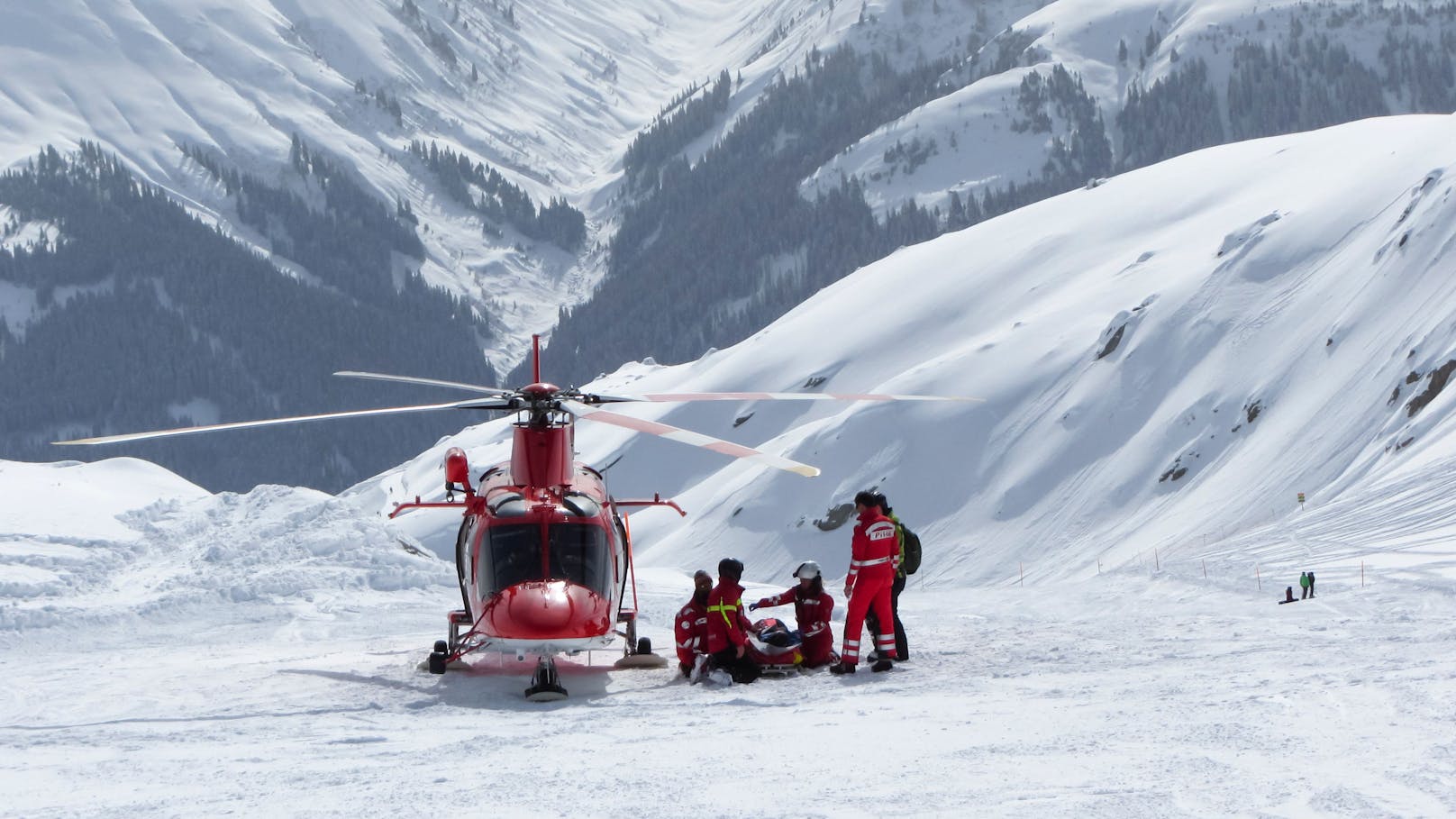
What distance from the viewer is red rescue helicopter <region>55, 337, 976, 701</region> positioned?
12.6m

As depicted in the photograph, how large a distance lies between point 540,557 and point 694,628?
158cm

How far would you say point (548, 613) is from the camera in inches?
497

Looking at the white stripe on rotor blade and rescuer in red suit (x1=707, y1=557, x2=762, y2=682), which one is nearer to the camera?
the white stripe on rotor blade

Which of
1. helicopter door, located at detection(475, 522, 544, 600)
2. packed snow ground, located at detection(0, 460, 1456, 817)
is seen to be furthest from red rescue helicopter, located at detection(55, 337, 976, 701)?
packed snow ground, located at detection(0, 460, 1456, 817)

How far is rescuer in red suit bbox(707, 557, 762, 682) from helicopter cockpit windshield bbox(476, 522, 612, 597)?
106cm

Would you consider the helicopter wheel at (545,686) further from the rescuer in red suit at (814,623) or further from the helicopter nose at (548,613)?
the rescuer in red suit at (814,623)

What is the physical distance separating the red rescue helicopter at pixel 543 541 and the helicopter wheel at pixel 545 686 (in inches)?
0.4

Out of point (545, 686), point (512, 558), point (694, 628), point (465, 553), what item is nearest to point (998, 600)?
point (694, 628)

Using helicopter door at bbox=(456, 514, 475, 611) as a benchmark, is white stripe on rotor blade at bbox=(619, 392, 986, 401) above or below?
above

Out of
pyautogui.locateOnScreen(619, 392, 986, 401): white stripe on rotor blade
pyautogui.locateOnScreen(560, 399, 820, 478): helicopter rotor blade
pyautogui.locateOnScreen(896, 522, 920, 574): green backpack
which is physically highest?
pyautogui.locateOnScreen(619, 392, 986, 401): white stripe on rotor blade

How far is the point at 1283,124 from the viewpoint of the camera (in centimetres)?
17612

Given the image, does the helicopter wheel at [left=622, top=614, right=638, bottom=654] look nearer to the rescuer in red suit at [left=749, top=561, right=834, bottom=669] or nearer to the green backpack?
the rescuer in red suit at [left=749, top=561, right=834, bottom=669]

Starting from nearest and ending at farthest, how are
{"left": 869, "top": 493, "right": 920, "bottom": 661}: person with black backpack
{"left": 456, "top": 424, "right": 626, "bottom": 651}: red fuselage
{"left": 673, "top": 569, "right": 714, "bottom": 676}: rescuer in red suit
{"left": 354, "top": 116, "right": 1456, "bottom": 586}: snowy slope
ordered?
1. {"left": 456, "top": 424, "right": 626, "bottom": 651}: red fuselage
2. {"left": 673, "top": 569, "right": 714, "bottom": 676}: rescuer in red suit
3. {"left": 869, "top": 493, "right": 920, "bottom": 661}: person with black backpack
4. {"left": 354, "top": 116, "right": 1456, "bottom": 586}: snowy slope

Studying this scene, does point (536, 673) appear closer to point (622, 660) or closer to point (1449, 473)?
point (622, 660)
